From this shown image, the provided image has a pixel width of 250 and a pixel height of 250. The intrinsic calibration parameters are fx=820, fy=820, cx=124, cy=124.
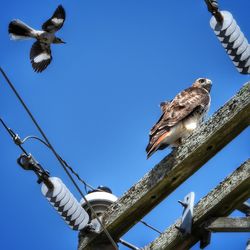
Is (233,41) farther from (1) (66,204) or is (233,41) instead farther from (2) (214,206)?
(1) (66,204)

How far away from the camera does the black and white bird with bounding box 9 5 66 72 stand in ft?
30.8

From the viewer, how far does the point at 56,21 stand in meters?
9.70

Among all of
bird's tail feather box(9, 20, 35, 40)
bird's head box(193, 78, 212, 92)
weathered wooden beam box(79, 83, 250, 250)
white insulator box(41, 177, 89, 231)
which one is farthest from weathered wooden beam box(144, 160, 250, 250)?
bird's tail feather box(9, 20, 35, 40)

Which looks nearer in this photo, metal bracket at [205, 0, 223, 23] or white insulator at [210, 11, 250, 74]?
white insulator at [210, 11, 250, 74]

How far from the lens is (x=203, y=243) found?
5660 millimetres

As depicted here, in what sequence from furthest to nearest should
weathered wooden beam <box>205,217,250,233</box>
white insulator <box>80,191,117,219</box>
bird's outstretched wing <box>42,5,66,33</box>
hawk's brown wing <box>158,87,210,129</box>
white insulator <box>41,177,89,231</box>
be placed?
bird's outstretched wing <box>42,5,66,33</box>
hawk's brown wing <box>158,87,210,129</box>
white insulator <box>80,191,117,219</box>
white insulator <box>41,177,89,231</box>
weathered wooden beam <box>205,217,250,233</box>

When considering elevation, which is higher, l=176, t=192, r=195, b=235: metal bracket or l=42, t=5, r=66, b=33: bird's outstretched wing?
l=42, t=5, r=66, b=33: bird's outstretched wing

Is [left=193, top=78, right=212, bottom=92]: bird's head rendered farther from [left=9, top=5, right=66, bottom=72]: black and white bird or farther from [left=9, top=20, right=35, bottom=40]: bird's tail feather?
[left=9, top=20, right=35, bottom=40]: bird's tail feather

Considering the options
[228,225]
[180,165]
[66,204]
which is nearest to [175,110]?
[180,165]

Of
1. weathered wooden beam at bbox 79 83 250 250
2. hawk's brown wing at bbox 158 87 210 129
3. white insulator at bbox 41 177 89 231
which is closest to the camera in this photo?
weathered wooden beam at bbox 79 83 250 250

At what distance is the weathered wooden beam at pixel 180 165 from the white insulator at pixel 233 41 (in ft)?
0.68

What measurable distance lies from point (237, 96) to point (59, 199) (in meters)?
1.55

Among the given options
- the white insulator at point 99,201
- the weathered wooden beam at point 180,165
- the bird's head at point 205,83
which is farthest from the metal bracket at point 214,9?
the bird's head at point 205,83

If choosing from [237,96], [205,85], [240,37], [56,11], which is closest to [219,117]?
[237,96]
